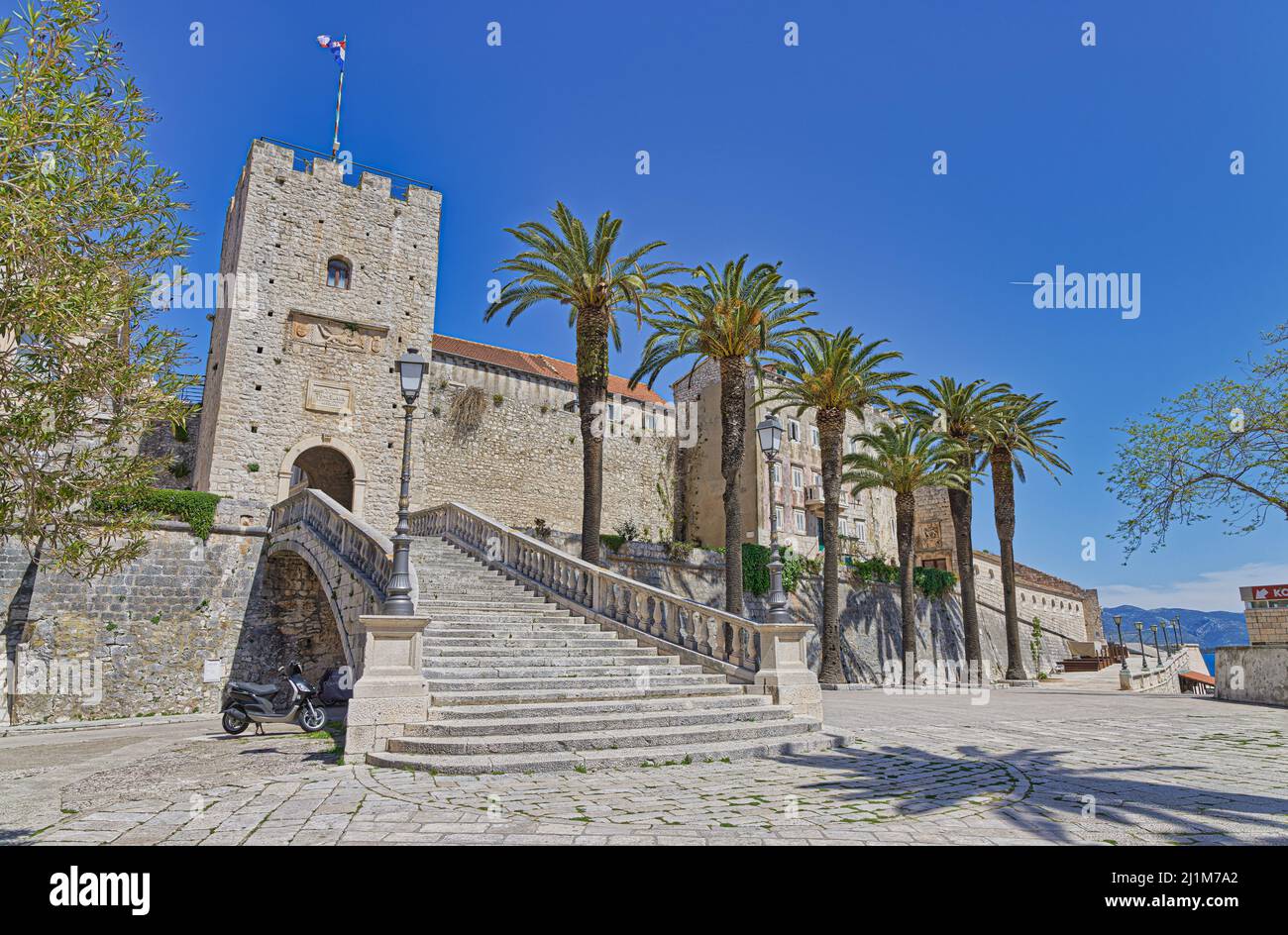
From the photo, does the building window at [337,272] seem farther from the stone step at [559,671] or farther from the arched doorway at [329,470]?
the stone step at [559,671]

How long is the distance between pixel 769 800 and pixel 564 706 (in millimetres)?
3482

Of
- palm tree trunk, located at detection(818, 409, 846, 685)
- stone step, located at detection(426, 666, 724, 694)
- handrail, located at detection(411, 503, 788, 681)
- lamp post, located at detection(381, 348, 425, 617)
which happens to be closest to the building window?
handrail, located at detection(411, 503, 788, 681)

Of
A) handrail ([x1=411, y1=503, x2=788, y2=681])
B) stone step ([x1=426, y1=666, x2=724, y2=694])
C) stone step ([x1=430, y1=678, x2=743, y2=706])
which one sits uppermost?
handrail ([x1=411, y1=503, x2=788, y2=681])

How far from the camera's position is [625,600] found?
43.1 feet

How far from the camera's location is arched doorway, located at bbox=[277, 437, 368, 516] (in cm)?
2416

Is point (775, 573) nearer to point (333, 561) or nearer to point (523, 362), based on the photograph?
point (333, 561)

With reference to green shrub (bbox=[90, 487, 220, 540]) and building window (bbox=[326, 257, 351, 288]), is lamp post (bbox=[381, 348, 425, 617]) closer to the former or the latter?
green shrub (bbox=[90, 487, 220, 540])

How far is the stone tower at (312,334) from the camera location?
78.0 ft

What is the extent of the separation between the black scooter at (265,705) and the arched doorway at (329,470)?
36.4 ft

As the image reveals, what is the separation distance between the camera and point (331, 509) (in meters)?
16.9

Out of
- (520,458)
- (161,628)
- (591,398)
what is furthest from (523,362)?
(161,628)

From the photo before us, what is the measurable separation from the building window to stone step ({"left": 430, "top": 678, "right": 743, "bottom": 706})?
819 inches
